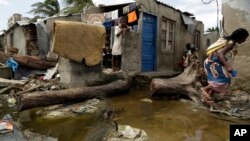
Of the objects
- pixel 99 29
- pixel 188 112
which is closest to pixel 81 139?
pixel 188 112

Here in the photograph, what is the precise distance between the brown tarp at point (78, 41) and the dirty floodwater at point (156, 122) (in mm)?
1440

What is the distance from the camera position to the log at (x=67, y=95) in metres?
5.68

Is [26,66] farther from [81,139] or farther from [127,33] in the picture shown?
[81,139]

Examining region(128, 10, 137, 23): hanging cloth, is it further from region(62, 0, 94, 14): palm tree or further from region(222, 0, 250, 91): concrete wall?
region(62, 0, 94, 14): palm tree

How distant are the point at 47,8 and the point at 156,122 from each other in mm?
20295

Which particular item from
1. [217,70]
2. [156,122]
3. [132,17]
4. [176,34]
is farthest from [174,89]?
[176,34]

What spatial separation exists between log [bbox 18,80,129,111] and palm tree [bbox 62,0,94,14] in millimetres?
11590

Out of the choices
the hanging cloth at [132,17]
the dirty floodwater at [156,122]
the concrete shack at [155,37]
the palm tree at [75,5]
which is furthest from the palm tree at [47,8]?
the dirty floodwater at [156,122]

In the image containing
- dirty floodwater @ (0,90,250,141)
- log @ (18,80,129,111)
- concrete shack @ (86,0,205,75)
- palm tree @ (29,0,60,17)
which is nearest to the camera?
dirty floodwater @ (0,90,250,141)

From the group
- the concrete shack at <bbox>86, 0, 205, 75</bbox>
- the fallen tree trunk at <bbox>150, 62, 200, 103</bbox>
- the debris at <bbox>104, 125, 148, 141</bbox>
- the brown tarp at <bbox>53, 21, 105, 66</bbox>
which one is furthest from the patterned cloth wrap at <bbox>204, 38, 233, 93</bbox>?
the concrete shack at <bbox>86, 0, 205, 75</bbox>

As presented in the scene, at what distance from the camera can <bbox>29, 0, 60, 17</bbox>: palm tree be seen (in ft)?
74.4

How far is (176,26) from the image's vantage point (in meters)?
12.9

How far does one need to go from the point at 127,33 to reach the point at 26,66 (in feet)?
14.6

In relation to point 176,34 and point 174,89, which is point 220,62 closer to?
point 174,89
